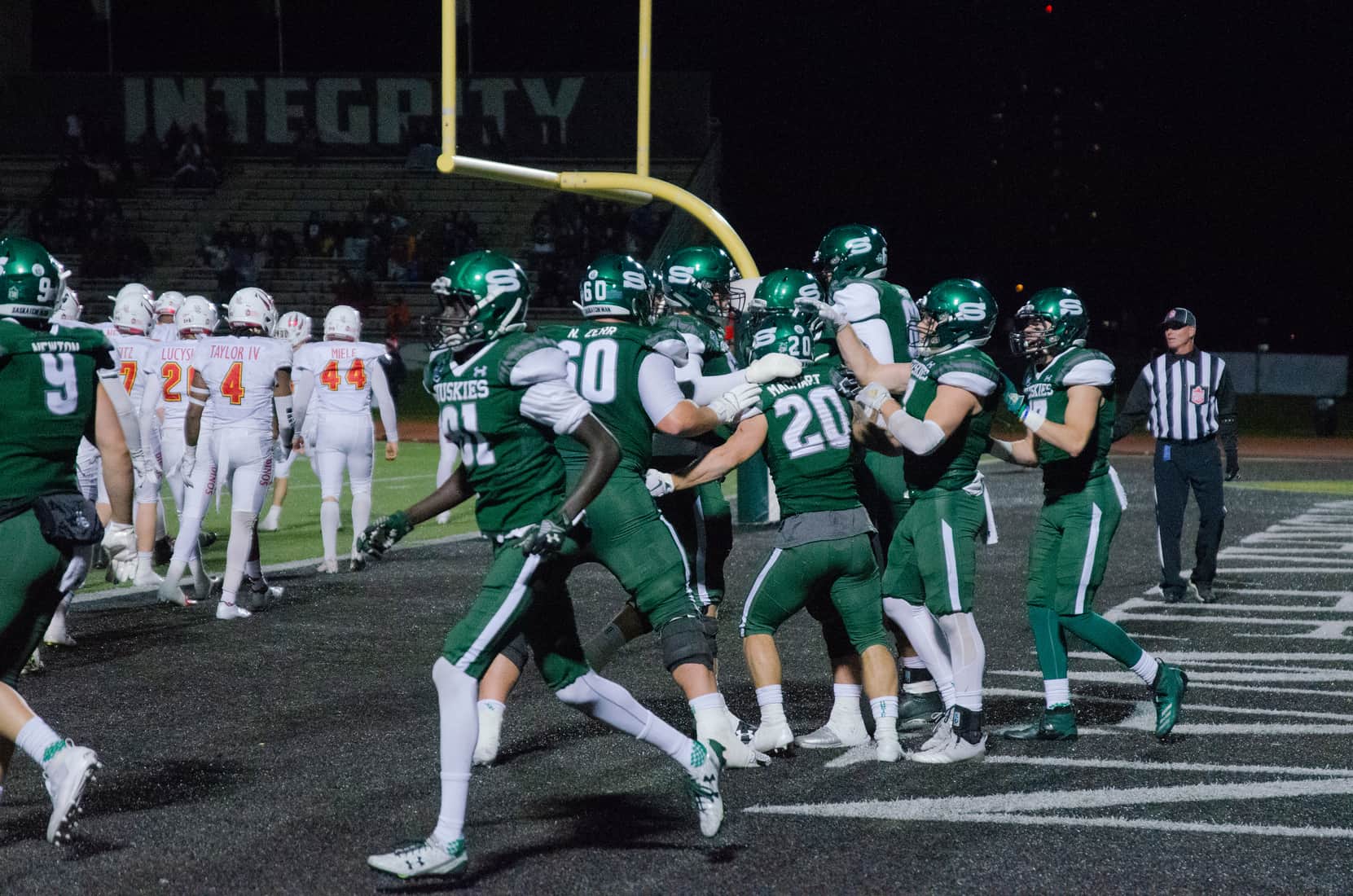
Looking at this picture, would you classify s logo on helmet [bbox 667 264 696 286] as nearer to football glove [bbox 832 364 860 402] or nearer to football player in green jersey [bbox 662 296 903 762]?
football glove [bbox 832 364 860 402]

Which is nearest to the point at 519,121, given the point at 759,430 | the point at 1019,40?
the point at 1019,40

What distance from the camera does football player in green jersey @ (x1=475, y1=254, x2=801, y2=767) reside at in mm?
4934

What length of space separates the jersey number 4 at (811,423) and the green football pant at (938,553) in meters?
0.49

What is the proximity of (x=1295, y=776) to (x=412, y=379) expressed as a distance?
81.2 feet

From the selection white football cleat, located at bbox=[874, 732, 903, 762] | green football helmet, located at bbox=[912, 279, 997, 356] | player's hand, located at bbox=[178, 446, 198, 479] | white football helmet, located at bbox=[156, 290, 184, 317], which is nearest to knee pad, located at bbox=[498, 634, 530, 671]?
white football cleat, located at bbox=[874, 732, 903, 762]

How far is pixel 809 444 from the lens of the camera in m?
5.66

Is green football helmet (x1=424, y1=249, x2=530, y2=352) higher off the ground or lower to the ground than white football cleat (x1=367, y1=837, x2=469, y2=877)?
higher

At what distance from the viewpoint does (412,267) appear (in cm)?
3048

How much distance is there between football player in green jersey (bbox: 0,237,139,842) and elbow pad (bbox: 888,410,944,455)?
8.97ft

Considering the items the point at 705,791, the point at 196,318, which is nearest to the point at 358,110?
the point at 196,318

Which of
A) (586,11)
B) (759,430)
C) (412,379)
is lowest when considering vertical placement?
(412,379)

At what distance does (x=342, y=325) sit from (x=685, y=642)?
683 centimetres

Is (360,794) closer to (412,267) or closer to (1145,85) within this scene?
(412,267)

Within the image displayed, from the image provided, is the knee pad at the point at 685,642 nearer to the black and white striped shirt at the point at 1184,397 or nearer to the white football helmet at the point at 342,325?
the black and white striped shirt at the point at 1184,397
